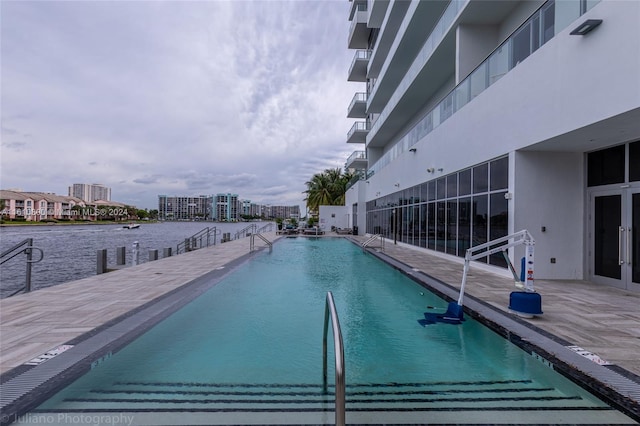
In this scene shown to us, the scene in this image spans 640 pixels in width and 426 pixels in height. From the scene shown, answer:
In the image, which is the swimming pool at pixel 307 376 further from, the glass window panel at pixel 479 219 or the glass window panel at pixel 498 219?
the glass window panel at pixel 479 219

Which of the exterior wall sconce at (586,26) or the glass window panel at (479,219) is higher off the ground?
the exterior wall sconce at (586,26)

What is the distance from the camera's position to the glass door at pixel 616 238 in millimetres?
6078

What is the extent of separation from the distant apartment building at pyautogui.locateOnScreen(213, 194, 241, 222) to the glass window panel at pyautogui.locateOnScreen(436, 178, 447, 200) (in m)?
123

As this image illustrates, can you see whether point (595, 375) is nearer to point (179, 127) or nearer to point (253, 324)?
point (253, 324)

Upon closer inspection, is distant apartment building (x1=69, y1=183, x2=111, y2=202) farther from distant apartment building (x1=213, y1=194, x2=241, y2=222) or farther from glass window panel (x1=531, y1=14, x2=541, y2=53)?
glass window panel (x1=531, y1=14, x2=541, y2=53)

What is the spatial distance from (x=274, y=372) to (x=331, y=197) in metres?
36.1

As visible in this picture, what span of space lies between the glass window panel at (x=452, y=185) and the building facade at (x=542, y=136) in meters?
0.04

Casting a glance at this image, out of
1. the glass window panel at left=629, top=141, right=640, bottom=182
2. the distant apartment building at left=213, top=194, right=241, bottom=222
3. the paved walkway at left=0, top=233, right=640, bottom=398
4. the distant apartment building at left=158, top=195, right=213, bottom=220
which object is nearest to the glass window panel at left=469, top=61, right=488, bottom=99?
the glass window panel at left=629, top=141, right=640, bottom=182

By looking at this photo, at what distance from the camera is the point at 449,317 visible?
504cm

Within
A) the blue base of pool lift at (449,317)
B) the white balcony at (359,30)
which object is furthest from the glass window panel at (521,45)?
the white balcony at (359,30)

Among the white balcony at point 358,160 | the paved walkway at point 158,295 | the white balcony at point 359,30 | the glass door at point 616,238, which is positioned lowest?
the paved walkway at point 158,295

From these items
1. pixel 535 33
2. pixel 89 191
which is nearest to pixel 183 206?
pixel 89 191

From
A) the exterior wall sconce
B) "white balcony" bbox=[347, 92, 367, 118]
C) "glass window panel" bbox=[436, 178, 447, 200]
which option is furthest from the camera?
"white balcony" bbox=[347, 92, 367, 118]

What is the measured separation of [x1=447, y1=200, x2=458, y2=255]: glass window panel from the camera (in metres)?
10.4
